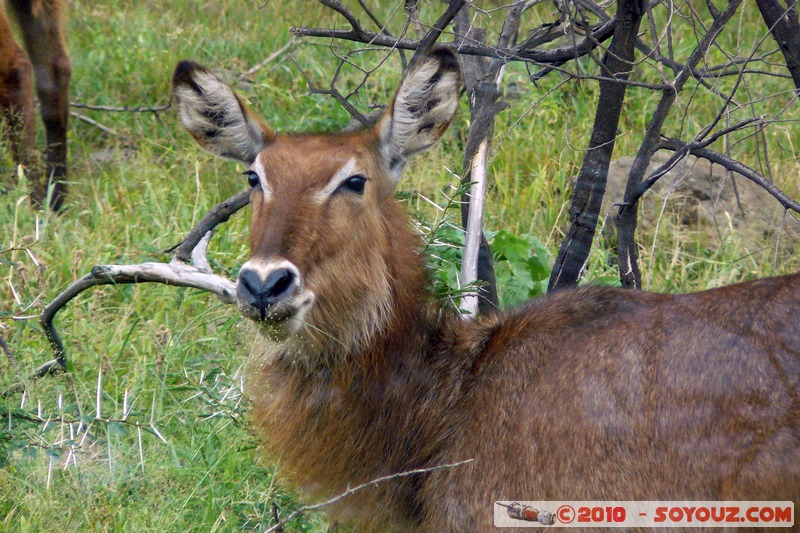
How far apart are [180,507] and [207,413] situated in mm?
476

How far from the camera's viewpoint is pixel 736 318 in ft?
9.44

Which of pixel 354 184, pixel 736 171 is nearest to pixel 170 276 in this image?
pixel 354 184

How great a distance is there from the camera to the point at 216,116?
366 centimetres

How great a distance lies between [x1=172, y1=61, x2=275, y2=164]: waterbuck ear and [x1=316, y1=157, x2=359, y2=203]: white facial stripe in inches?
18.4

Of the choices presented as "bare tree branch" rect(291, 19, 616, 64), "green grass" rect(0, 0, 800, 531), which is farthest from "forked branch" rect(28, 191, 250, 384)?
"bare tree branch" rect(291, 19, 616, 64)

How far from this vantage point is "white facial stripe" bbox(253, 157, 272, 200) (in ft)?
10.8

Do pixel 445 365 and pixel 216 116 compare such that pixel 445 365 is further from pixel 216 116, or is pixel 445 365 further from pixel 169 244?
pixel 169 244

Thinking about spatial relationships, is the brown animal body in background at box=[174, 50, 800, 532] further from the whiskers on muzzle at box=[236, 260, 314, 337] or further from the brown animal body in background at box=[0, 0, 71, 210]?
the brown animal body in background at box=[0, 0, 71, 210]

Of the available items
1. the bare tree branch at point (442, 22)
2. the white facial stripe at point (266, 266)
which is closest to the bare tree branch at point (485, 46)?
the bare tree branch at point (442, 22)

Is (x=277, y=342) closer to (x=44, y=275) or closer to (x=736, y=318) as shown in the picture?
(x=736, y=318)

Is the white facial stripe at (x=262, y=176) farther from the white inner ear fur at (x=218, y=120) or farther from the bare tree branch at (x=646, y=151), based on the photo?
the bare tree branch at (x=646, y=151)

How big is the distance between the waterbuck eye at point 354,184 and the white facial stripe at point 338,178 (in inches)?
0.6

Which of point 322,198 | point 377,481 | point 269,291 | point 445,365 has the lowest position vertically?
point 377,481

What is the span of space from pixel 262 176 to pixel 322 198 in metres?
0.26
